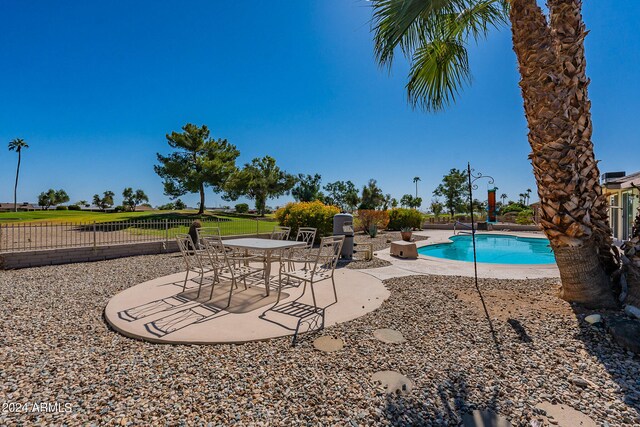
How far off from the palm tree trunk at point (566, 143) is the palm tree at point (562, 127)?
0.4 inches

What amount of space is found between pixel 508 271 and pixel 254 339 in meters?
7.00

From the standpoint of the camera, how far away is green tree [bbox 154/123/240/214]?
29125 millimetres

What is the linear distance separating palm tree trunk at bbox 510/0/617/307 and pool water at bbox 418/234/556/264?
7.94 m

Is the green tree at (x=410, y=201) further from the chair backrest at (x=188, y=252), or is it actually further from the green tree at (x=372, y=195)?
the chair backrest at (x=188, y=252)

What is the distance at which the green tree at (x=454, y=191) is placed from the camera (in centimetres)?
4528

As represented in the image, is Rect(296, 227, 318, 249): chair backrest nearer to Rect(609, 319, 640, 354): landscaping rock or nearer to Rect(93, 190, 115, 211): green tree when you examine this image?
Rect(609, 319, 640, 354): landscaping rock

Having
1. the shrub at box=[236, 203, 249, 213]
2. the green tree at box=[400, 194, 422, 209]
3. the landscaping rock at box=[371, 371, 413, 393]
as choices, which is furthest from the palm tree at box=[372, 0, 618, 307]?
the green tree at box=[400, 194, 422, 209]

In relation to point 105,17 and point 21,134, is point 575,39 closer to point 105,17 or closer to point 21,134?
point 105,17

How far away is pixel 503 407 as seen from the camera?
6.66ft

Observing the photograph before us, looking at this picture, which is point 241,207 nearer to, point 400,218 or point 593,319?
point 400,218

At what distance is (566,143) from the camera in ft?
12.7

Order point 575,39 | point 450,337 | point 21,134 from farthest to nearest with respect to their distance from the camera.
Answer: point 21,134
point 575,39
point 450,337

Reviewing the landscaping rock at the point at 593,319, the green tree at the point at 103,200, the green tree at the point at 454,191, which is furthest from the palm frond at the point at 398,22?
the green tree at the point at 103,200

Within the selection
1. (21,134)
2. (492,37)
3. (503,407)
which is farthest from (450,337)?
(21,134)
